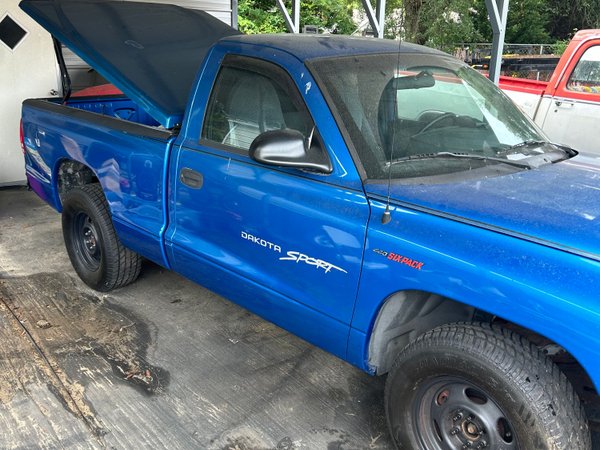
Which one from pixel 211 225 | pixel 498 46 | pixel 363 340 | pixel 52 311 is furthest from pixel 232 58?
pixel 498 46

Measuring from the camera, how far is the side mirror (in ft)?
8.66

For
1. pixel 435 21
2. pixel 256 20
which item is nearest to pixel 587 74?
pixel 435 21

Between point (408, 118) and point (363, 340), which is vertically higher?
point (408, 118)

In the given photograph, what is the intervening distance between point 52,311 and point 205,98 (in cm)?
193

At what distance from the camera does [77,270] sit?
15.1 feet

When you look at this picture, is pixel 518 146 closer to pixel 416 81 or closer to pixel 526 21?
pixel 416 81

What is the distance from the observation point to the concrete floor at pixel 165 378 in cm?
291

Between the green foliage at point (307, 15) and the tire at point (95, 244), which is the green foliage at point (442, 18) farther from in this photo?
the tire at point (95, 244)

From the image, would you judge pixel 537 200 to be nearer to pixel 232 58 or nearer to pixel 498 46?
pixel 232 58

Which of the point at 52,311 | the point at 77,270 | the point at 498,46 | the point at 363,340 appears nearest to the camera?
the point at 363,340

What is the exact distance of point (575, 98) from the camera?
255 inches

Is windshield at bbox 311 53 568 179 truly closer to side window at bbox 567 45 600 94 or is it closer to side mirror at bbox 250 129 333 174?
side mirror at bbox 250 129 333 174

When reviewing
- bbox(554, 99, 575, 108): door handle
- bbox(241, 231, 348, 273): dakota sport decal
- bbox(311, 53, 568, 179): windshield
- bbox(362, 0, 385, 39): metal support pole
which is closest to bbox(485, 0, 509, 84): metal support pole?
bbox(554, 99, 575, 108): door handle

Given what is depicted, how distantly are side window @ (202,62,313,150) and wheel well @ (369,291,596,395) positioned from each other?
94 cm
